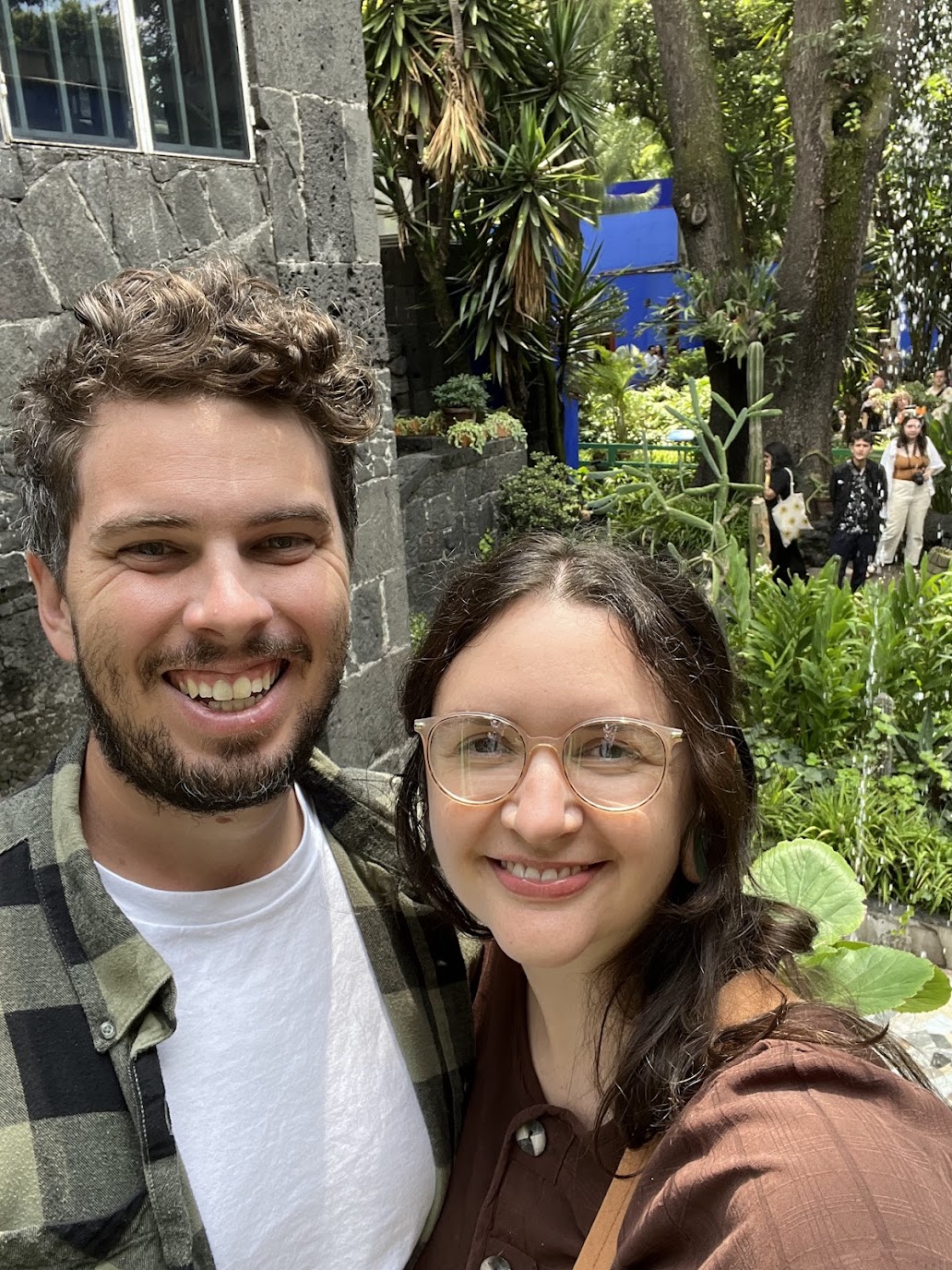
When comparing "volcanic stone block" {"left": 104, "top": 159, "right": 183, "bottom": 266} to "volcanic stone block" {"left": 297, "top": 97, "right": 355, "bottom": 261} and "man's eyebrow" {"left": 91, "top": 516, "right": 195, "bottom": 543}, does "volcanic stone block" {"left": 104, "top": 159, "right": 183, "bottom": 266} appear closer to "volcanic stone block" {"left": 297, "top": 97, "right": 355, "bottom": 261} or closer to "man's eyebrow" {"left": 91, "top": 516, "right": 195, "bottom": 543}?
"volcanic stone block" {"left": 297, "top": 97, "right": 355, "bottom": 261}

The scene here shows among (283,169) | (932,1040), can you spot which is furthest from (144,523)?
(932,1040)

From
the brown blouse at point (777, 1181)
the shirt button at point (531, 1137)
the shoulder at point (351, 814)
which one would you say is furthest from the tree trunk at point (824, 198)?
the brown blouse at point (777, 1181)

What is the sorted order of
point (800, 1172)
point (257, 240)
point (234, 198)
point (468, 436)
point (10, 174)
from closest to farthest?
point (800, 1172)
point (10, 174)
point (234, 198)
point (257, 240)
point (468, 436)

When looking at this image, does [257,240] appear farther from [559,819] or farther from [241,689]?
[559,819]

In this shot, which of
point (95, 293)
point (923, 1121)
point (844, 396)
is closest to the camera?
point (923, 1121)

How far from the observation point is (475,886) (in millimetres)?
1169

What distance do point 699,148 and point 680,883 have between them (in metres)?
10.2

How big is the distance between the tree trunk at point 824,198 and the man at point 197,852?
31.3 feet

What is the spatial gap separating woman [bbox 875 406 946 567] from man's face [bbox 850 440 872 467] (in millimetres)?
639

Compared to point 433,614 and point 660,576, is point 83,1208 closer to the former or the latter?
point 433,614

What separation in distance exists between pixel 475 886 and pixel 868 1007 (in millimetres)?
806

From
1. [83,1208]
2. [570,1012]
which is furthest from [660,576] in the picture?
[83,1208]

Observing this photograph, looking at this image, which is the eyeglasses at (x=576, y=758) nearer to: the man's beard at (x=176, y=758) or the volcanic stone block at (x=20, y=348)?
the man's beard at (x=176, y=758)

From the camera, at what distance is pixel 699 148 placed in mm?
9898
